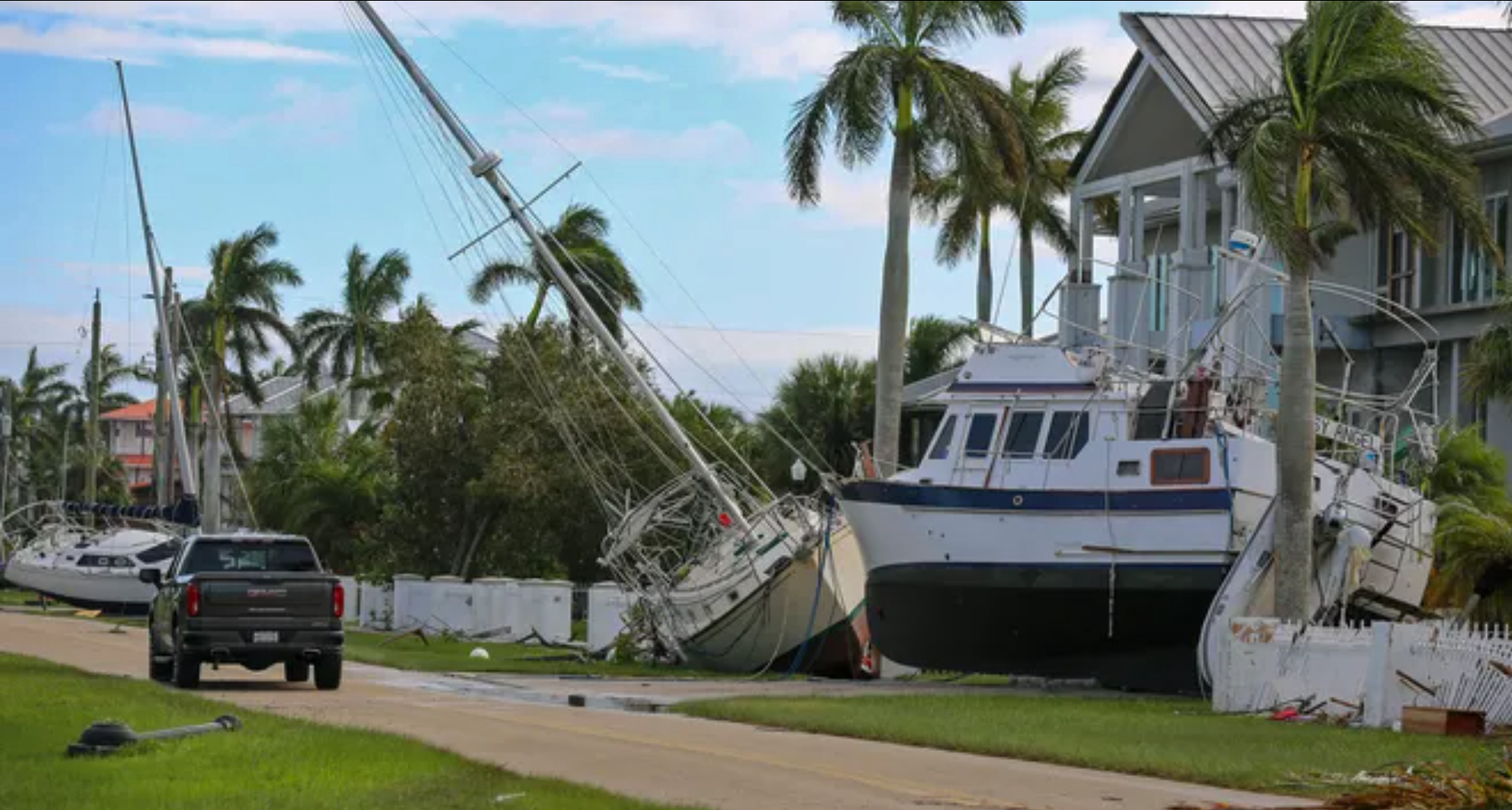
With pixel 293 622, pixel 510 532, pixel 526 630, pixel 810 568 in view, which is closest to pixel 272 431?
pixel 510 532

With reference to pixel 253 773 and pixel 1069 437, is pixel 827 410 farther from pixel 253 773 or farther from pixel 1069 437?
pixel 253 773

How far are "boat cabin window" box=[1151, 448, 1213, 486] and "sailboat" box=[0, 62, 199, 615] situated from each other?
33019 mm

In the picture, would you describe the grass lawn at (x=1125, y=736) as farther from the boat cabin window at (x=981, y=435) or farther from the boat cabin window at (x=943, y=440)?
the boat cabin window at (x=943, y=440)

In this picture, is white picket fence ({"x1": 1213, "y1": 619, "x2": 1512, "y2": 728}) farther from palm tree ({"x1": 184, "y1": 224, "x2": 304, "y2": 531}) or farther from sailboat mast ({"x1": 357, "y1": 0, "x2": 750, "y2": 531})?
palm tree ({"x1": 184, "y1": 224, "x2": 304, "y2": 531})

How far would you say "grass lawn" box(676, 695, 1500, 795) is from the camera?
63.2ft

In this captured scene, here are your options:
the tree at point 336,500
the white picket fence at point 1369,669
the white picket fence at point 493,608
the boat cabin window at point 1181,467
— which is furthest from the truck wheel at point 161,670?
the tree at point 336,500

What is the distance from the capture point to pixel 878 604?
107ft

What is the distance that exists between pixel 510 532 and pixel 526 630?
34.8 ft

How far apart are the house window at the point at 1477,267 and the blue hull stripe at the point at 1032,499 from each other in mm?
10990

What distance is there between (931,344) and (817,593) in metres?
26.0

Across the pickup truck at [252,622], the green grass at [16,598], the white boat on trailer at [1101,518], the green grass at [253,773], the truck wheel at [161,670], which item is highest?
the white boat on trailer at [1101,518]

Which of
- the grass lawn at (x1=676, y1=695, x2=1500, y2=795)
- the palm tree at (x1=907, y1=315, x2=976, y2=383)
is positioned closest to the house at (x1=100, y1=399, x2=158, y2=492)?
the palm tree at (x1=907, y1=315, x2=976, y2=383)

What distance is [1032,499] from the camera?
101ft

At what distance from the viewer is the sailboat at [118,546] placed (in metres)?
58.2
